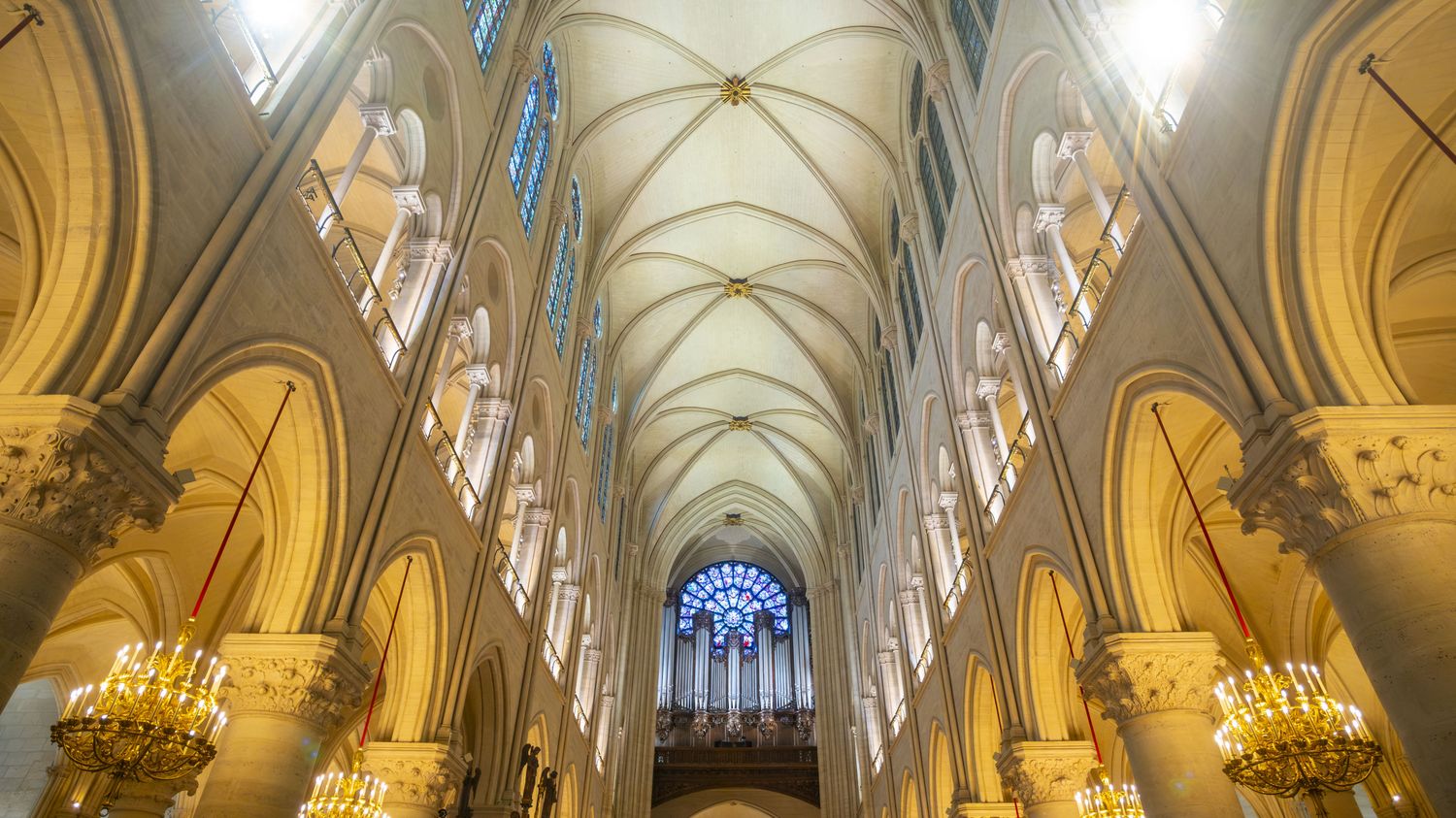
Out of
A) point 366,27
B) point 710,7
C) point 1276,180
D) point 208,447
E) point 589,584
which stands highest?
point 710,7

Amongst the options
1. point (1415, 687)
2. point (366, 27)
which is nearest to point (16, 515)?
point (366, 27)

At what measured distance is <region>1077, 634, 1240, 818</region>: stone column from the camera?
7.07m

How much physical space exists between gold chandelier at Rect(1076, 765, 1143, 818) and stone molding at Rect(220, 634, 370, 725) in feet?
23.8

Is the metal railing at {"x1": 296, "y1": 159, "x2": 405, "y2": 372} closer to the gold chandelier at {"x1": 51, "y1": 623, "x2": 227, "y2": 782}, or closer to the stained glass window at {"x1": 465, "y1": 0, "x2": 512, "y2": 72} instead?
the gold chandelier at {"x1": 51, "y1": 623, "x2": 227, "y2": 782}

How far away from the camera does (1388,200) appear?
621 centimetres

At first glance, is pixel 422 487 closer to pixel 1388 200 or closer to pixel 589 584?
pixel 1388 200

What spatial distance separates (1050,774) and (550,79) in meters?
13.4

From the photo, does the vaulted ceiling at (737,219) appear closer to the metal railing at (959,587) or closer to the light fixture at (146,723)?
the metal railing at (959,587)

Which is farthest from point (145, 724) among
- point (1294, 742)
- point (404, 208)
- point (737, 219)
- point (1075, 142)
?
point (737, 219)

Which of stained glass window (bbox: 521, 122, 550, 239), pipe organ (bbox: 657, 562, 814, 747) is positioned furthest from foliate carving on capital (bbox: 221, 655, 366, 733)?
pipe organ (bbox: 657, 562, 814, 747)

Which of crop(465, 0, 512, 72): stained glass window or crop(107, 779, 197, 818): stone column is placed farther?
crop(465, 0, 512, 72): stained glass window

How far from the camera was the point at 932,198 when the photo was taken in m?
15.7

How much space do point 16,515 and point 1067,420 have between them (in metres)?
8.25

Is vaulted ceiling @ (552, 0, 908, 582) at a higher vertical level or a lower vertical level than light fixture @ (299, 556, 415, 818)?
higher
